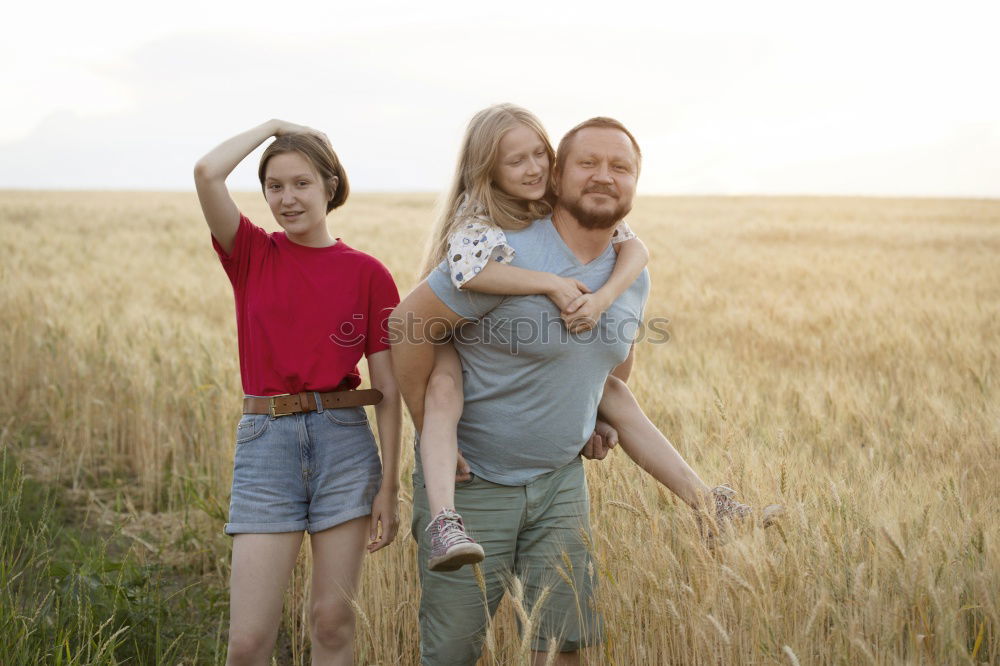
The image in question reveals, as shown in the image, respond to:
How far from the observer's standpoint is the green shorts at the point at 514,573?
84.3 inches

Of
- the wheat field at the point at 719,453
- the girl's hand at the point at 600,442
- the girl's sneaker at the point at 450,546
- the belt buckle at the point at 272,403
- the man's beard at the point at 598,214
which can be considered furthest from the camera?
the girl's hand at the point at 600,442

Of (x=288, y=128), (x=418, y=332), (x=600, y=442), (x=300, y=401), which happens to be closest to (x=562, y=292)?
(x=418, y=332)

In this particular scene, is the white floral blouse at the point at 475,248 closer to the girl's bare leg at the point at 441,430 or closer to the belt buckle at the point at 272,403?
the girl's bare leg at the point at 441,430

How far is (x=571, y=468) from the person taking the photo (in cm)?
227

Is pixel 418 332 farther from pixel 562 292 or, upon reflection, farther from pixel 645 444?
pixel 645 444

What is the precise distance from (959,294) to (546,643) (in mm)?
7489

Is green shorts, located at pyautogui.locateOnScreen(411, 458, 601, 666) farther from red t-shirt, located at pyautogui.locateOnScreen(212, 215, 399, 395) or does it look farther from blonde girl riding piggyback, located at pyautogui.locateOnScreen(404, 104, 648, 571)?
red t-shirt, located at pyautogui.locateOnScreen(212, 215, 399, 395)

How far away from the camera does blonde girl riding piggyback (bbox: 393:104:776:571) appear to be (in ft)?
6.74

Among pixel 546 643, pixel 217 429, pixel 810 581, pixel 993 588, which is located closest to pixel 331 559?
pixel 546 643

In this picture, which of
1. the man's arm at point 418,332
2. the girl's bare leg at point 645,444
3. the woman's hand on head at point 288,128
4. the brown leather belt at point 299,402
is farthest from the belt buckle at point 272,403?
the girl's bare leg at point 645,444

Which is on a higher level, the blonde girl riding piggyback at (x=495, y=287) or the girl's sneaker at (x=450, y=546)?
the blonde girl riding piggyback at (x=495, y=287)

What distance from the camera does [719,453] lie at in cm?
299

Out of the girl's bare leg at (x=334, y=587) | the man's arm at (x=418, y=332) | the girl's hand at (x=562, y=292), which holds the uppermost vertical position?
the girl's hand at (x=562, y=292)

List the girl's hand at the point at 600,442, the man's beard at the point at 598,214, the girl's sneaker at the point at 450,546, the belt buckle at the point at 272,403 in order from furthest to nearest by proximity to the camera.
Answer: the girl's hand at the point at 600,442 < the belt buckle at the point at 272,403 < the man's beard at the point at 598,214 < the girl's sneaker at the point at 450,546
